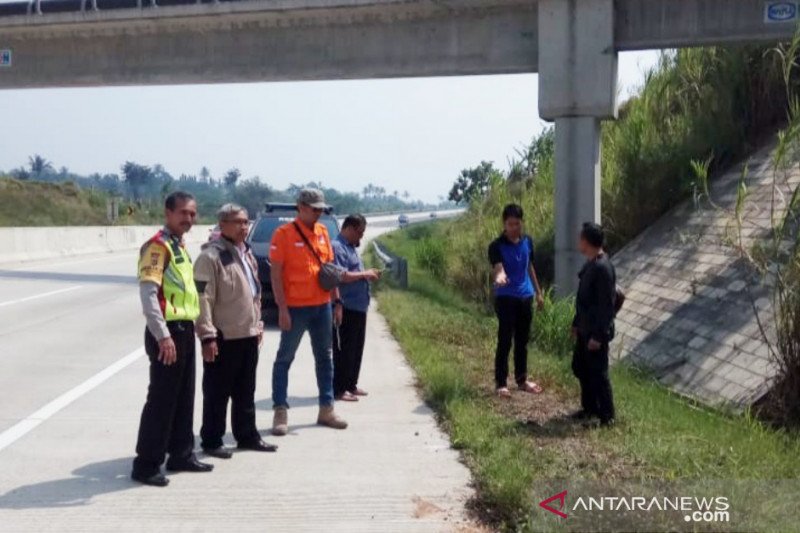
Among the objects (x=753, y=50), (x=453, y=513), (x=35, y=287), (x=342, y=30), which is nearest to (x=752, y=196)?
(x=753, y=50)

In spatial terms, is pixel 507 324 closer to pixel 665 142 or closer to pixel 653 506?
pixel 653 506

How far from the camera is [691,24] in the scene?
18266 millimetres

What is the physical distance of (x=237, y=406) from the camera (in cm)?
765

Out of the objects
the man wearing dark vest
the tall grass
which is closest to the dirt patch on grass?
the man wearing dark vest

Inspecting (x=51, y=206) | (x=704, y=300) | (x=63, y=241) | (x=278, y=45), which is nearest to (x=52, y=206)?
(x=51, y=206)

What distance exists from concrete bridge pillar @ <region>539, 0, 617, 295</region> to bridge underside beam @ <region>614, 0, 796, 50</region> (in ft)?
1.29

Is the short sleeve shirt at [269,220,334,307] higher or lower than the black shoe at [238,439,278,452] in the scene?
higher

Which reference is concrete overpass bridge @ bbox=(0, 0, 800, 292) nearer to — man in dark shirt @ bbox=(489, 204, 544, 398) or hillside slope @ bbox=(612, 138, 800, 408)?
hillside slope @ bbox=(612, 138, 800, 408)

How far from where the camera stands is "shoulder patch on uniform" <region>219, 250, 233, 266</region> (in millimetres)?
7379

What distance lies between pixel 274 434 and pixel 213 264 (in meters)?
1.60

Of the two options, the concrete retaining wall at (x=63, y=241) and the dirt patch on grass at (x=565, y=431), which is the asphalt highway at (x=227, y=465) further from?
the concrete retaining wall at (x=63, y=241)

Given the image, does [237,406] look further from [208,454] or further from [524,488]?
[524,488]

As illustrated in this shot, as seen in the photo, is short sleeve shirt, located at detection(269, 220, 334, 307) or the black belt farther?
short sleeve shirt, located at detection(269, 220, 334, 307)

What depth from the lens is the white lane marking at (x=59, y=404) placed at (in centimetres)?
806
